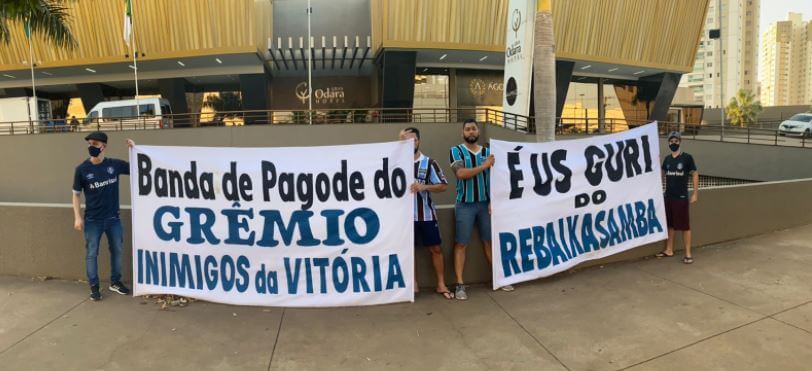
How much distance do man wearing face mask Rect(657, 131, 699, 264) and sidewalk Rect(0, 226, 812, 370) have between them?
2.99 ft

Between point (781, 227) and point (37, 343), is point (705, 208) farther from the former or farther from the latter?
point (37, 343)

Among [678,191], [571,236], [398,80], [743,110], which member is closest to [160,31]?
[398,80]

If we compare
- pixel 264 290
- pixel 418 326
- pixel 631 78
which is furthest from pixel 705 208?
pixel 631 78

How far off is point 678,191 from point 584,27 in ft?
69.3

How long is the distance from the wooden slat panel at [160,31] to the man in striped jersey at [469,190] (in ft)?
66.5

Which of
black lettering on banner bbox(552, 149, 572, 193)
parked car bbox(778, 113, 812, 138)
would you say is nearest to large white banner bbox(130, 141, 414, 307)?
black lettering on banner bbox(552, 149, 572, 193)

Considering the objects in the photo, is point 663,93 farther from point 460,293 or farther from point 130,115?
point 460,293

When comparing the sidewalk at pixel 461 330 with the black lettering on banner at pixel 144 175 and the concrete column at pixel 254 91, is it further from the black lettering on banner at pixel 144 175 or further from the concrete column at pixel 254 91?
the concrete column at pixel 254 91

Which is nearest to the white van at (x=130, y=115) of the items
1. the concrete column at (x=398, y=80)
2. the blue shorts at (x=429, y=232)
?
the concrete column at (x=398, y=80)

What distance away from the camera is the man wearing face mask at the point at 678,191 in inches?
234

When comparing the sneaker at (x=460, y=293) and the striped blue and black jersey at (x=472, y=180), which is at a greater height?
the striped blue and black jersey at (x=472, y=180)

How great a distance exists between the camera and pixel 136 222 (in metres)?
4.70

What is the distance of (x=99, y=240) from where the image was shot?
4.69 meters

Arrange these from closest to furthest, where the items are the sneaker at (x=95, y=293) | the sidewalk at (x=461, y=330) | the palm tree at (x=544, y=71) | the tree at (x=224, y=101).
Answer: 1. the sidewalk at (x=461, y=330)
2. the sneaker at (x=95, y=293)
3. the palm tree at (x=544, y=71)
4. the tree at (x=224, y=101)
